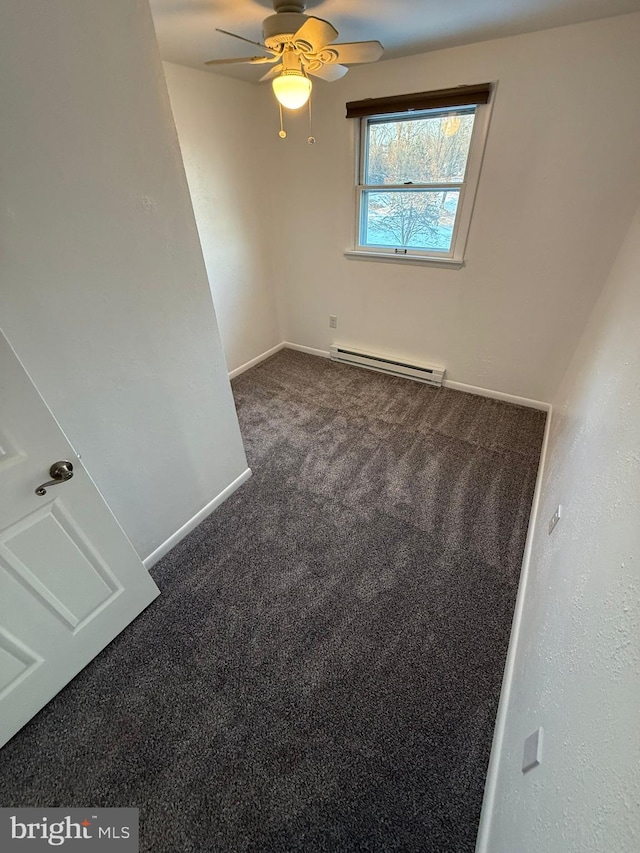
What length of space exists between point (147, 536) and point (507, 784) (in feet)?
5.26

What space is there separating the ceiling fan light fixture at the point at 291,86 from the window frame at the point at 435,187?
1051 millimetres

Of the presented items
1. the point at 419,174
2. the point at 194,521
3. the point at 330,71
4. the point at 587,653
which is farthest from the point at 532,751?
the point at 419,174

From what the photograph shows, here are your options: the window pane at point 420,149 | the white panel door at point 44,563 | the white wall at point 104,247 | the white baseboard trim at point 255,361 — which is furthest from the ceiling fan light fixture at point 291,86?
the white baseboard trim at point 255,361

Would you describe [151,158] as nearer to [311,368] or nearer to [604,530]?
[604,530]

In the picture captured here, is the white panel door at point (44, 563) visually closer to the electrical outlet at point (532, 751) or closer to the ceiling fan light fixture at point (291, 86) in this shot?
the electrical outlet at point (532, 751)

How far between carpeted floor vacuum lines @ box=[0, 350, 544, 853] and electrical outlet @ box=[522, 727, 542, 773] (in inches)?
13.3

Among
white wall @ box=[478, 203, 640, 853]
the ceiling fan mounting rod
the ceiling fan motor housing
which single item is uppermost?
the ceiling fan mounting rod

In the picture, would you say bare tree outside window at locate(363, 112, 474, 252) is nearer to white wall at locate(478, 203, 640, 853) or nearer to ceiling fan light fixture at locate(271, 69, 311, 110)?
ceiling fan light fixture at locate(271, 69, 311, 110)

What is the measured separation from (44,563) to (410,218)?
299 cm

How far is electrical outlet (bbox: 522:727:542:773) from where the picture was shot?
81 centimetres

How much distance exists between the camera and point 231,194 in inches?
109

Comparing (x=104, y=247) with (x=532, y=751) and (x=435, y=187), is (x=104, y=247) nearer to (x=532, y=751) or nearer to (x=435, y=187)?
(x=532, y=751)

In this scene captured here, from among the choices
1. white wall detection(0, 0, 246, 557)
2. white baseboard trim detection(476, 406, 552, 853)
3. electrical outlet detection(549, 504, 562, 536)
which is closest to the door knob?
white wall detection(0, 0, 246, 557)

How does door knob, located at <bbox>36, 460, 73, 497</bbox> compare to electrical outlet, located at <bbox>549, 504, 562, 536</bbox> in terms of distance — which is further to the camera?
electrical outlet, located at <bbox>549, 504, 562, 536</bbox>
